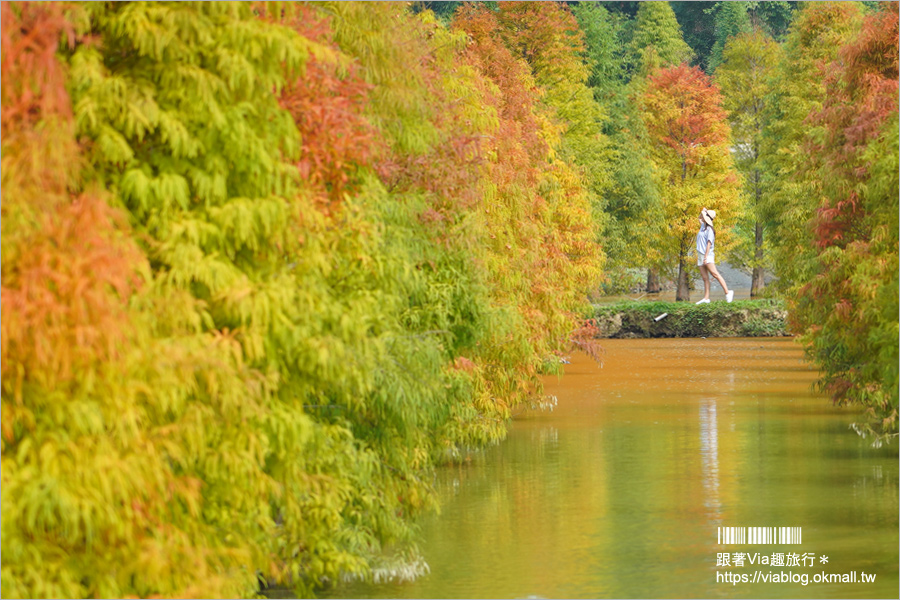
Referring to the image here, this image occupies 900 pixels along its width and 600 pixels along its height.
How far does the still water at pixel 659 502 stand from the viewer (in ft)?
44.9

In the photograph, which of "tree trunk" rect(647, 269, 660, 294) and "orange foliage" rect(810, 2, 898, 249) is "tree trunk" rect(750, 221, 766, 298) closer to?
"tree trunk" rect(647, 269, 660, 294)

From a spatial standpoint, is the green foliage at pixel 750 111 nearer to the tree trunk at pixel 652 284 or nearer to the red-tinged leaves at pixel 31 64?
the tree trunk at pixel 652 284

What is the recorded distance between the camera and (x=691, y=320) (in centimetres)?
5591

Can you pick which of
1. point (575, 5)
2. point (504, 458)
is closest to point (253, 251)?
point (504, 458)

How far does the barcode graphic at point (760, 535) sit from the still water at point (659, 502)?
18 centimetres

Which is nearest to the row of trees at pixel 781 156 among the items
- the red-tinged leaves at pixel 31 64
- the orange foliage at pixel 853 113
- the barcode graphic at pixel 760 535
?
the orange foliage at pixel 853 113

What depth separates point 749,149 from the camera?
69500 mm

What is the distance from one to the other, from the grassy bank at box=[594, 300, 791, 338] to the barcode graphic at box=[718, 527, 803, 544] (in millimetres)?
39240

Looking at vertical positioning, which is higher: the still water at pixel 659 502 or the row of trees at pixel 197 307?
the row of trees at pixel 197 307

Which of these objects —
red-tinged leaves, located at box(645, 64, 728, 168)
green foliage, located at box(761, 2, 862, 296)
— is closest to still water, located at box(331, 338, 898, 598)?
green foliage, located at box(761, 2, 862, 296)

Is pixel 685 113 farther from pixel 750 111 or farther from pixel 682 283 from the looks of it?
pixel 750 111

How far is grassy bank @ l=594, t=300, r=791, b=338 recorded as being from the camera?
183 feet

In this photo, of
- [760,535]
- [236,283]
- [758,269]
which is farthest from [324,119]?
[758,269]

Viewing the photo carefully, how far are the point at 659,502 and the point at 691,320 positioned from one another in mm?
38176
